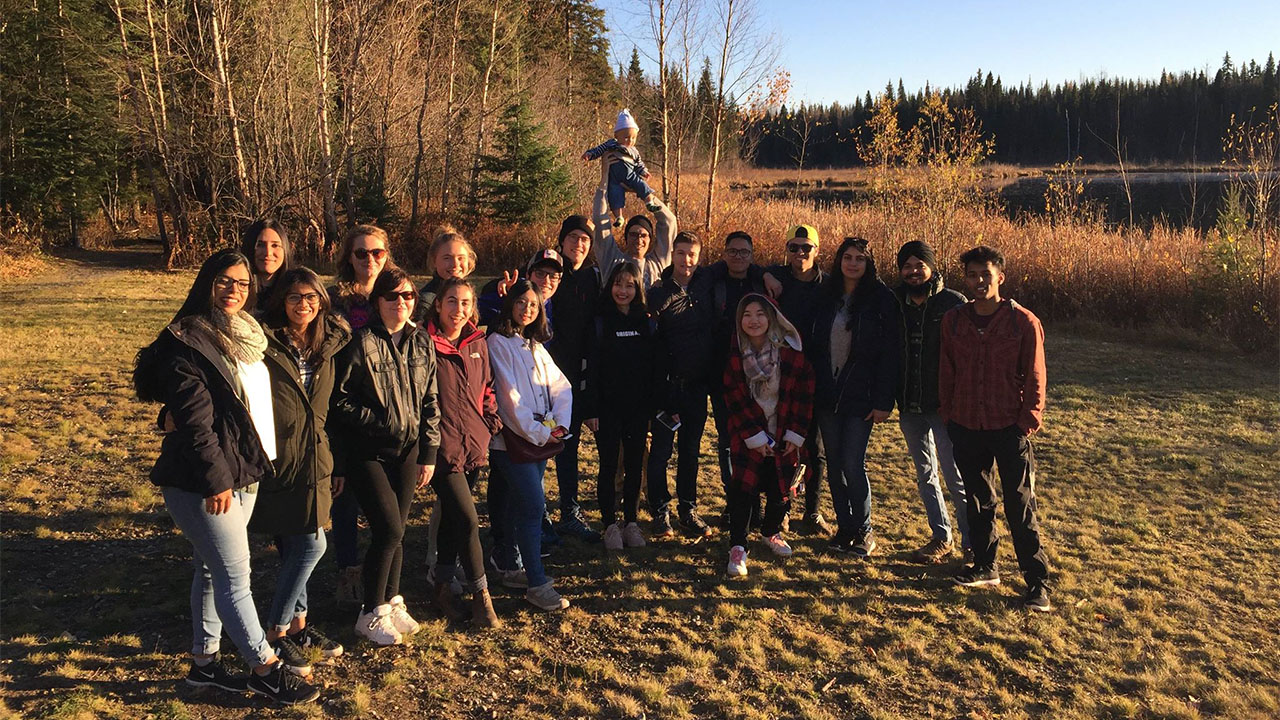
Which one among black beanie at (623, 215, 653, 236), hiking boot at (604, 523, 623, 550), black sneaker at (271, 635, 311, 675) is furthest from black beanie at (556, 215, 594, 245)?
black sneaker at (271, 635, 311, 675)

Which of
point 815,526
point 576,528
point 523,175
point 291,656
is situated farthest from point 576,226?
point 523,175

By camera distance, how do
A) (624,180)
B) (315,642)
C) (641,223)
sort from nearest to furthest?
(315,642) < (641,223) < (624,180)

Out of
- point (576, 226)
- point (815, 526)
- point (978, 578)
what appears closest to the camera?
point (978, 578)

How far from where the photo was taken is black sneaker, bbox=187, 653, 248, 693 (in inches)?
130

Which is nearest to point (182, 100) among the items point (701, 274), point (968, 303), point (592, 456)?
point (592, 456)

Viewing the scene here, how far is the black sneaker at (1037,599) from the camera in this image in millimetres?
Result: 4414

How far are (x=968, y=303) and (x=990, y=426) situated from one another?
702 millimetres

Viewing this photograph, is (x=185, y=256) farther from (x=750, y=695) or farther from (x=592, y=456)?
(x=750, y=695)

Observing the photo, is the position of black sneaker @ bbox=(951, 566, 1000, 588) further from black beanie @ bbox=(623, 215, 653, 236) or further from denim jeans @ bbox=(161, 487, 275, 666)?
denim jeans @ bbox=(161, 487, 275, 666)

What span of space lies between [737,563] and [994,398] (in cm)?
175

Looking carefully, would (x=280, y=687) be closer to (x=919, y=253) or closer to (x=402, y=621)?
(x=402, y=621)

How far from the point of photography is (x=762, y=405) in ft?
15.5

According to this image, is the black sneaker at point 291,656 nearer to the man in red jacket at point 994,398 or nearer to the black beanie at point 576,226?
the black beanie at point 576,226

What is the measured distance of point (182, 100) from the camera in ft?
64.5
